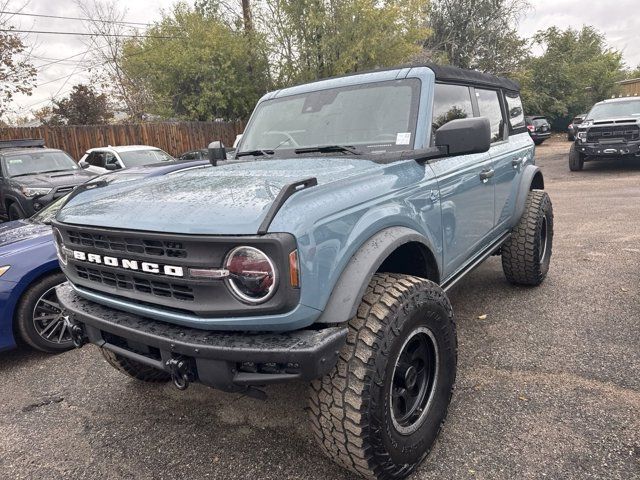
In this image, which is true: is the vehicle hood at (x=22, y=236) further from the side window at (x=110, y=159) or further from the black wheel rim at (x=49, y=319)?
the side window at (x=110, y=159)

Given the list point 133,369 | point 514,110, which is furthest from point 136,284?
point 514,110

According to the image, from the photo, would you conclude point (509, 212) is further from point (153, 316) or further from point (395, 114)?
point (153, 316)

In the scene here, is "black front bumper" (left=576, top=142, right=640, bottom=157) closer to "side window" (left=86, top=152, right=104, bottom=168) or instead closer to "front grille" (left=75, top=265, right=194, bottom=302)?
"side window" (left=86, top=152, right=104, bottom=168)

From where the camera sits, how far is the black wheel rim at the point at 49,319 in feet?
12.3

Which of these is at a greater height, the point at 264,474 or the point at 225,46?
the point at 225,46

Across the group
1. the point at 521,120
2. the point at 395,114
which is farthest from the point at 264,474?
the point at 521,120

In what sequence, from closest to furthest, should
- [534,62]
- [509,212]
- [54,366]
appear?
[54,366] → [509,212] → [534,62]

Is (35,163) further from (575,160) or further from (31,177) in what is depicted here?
(575,160)

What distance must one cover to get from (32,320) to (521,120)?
489 centimetres

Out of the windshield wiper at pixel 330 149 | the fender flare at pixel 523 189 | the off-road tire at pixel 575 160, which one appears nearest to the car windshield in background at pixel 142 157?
the fender flare at pixel 523 189

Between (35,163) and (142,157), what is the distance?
2.54m

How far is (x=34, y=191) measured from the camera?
8422mm

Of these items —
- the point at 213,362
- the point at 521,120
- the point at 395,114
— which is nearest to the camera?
the point at 213,362

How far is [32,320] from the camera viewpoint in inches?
146
